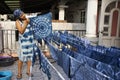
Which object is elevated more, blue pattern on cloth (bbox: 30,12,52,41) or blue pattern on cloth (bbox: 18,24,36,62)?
blue pattern on cloth (bbox: 30,12,52,41)

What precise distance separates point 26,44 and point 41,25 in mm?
593

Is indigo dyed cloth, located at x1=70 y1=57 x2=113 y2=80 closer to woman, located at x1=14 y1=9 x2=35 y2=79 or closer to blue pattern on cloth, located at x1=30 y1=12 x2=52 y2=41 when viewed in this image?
blue pattern on cloth, located at x1=30 y1=12 x2=52 y2=41

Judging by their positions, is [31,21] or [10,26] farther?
[10,26]

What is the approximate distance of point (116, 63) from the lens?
10.0ft

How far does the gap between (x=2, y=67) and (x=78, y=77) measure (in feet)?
13.1

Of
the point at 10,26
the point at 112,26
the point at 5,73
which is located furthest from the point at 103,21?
the point at 5,73

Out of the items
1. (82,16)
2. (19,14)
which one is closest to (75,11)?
(82,16)

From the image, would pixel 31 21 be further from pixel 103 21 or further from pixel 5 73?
pixel 103 21

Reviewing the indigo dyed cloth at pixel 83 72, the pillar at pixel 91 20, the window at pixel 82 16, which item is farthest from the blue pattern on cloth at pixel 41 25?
the window at pixel 82 16

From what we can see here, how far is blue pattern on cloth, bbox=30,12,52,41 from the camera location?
4.51m

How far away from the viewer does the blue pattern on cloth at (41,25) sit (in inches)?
177

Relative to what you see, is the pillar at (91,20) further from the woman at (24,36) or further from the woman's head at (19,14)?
the woman's head at (19,14)

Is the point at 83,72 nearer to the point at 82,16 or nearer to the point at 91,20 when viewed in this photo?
the point at 91,20

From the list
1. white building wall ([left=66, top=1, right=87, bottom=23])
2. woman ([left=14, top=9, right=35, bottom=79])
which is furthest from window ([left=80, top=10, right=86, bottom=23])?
woman ([left=14, top=9, right=35, bottom=79])
